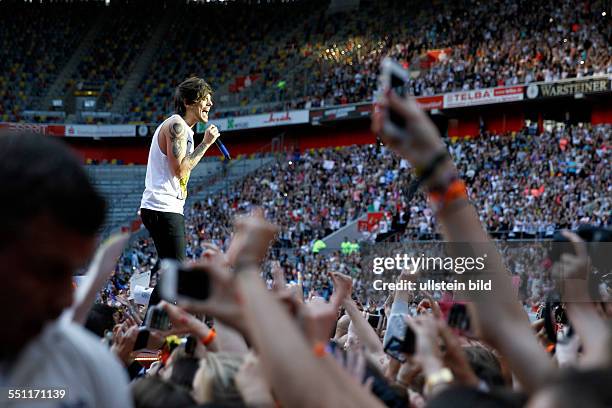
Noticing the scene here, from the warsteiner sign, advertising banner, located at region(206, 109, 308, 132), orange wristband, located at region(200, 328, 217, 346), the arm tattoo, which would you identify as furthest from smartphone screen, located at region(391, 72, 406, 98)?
advertising banner, located at region(206, 109, 308, 132)

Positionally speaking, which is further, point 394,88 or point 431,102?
point 431,102

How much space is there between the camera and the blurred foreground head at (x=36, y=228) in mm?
1494

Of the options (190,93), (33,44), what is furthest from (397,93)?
(33,44)

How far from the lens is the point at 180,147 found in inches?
243

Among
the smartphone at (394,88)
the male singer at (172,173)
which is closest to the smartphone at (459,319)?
the smartphone at (394,88)

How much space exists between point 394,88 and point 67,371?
3.08 feet

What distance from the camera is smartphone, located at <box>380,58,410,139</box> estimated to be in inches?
75.7

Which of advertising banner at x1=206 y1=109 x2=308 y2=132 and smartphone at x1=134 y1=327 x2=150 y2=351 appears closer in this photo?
smartphone at x1=134 y1=327 x2=150 y2=351

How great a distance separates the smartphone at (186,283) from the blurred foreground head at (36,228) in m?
0.43

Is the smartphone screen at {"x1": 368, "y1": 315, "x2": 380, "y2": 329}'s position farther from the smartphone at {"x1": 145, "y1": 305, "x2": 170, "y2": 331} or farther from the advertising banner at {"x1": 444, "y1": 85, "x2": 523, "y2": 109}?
the advertising banner at {"x1": 444, "y1": 85, "x2": 523, "y2": 109}

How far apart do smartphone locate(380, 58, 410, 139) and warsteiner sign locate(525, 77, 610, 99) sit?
24492mm

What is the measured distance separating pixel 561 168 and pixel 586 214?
10.5 feet

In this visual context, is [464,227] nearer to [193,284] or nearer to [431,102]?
[193,284]

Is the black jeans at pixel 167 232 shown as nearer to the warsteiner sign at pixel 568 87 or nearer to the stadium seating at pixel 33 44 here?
the warsteiner sign at pixel 568 87
